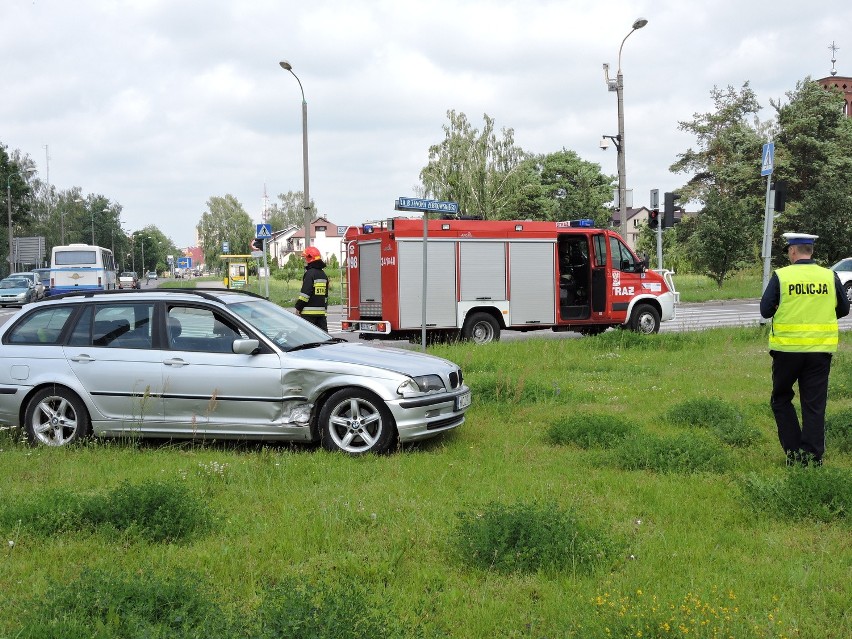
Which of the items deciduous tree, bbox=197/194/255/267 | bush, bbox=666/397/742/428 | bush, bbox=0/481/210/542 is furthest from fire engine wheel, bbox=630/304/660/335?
deciduous tree, bbox=197/194/255/267

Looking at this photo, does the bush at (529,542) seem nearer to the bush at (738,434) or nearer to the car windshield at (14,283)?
the bush at (738,434)

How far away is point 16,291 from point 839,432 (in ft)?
135

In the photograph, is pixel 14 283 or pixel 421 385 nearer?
pixel 421 385

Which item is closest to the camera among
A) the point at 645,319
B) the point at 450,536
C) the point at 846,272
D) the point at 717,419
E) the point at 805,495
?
the point at 450,536

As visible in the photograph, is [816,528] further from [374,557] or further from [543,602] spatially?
[374,557]

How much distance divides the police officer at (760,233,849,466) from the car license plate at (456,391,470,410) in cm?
256

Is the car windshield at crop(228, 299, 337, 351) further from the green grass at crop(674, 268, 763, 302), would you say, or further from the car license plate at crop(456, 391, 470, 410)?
the green grass at crop(674, 268, 763, 302)

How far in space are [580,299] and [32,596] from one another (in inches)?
589

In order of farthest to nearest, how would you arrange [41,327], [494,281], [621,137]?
[621,137] < [494,281] < [41,327]

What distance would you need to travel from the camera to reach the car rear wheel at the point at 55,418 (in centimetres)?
738

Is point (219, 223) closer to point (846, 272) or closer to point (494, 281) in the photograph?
point (846, 272)

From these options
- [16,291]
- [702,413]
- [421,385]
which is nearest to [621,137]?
[702,413]

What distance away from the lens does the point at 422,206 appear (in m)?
10.9

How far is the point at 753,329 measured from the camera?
51.6 ft
